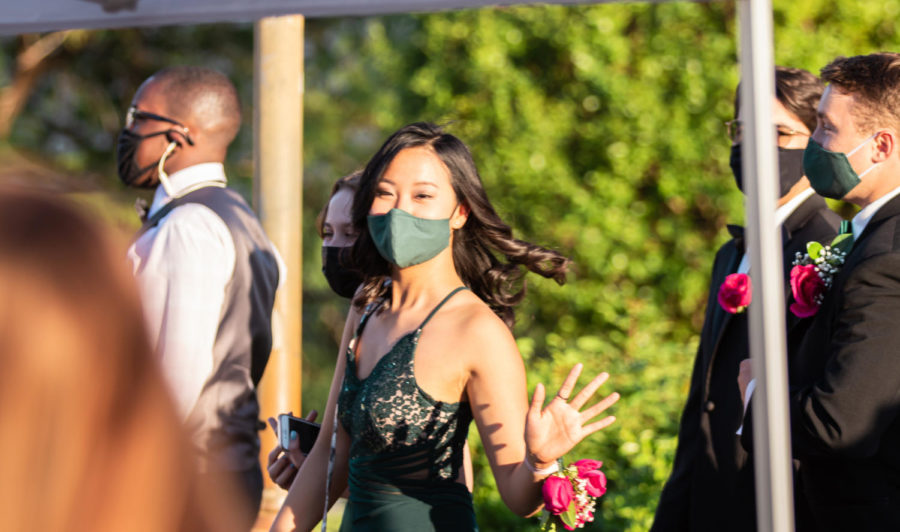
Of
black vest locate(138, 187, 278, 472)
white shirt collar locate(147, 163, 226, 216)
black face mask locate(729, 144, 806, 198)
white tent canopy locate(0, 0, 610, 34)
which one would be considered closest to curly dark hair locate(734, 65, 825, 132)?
black face mask locate(729, 144, 806, 198)

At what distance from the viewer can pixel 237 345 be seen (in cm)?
347

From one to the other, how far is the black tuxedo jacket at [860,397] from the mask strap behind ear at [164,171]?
91.5 inches

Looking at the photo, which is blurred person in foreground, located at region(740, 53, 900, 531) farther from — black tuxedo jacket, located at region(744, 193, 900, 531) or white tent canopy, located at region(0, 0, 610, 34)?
white tent canopy, located at region(0, 0, 610, 34)

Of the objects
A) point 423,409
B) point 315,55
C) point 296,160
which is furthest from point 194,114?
point 315,55

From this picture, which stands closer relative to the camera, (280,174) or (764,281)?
(764,281)

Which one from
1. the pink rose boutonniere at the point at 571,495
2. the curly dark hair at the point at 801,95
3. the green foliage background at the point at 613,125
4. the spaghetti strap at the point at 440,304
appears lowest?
the pink rose boutonniere at the point at 571,495

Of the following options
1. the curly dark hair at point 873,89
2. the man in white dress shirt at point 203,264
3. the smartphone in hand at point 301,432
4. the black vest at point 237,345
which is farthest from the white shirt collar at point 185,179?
the curly dark hair at point 873,89

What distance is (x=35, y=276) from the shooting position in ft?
3.24

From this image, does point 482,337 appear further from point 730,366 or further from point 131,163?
point 131,163

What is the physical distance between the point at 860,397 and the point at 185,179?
2459mm

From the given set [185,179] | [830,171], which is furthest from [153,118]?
[830,171]

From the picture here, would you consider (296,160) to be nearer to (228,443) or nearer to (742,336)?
(228,443)

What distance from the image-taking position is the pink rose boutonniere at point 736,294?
10.3 ft

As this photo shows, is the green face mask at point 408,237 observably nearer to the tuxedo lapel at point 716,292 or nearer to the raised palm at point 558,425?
the raised palm at point 558,425
